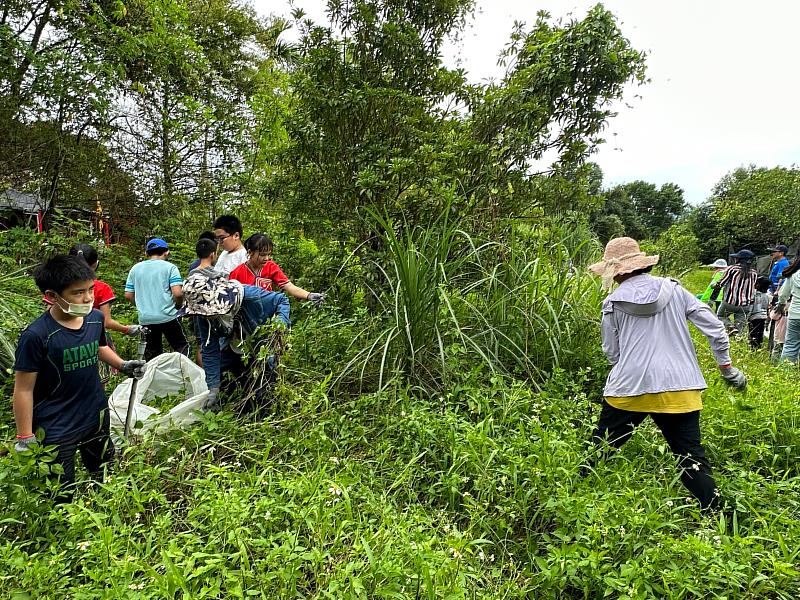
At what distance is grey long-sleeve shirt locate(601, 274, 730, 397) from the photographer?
242 cm

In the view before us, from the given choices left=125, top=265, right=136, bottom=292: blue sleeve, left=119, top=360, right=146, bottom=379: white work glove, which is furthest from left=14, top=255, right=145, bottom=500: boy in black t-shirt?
left=125, top=265, right=136, bottom=292: blue sleeve

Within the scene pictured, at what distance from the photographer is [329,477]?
2312 millimetres

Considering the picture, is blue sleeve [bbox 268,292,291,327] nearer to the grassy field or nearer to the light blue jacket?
the grassy field

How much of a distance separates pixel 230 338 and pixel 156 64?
5.58 metres

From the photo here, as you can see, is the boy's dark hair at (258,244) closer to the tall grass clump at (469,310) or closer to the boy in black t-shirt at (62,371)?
the tall grass clump at (469,310)

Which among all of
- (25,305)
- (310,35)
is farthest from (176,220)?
(310,35)

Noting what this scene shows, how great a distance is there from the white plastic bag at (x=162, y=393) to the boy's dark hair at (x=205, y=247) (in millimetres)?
916

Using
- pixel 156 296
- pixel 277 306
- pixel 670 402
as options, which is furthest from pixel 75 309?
pixel 670 402

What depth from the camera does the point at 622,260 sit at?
2.62m

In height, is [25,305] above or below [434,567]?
above

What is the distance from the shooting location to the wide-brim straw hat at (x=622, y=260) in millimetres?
2559

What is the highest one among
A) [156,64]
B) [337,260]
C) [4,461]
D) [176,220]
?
[156,64]

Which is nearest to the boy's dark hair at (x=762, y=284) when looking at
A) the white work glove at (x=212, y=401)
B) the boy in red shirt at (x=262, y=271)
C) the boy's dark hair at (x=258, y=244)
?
the boy in red shirt at (x=262, y=271)

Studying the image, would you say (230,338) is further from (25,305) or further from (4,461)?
(25,305)
